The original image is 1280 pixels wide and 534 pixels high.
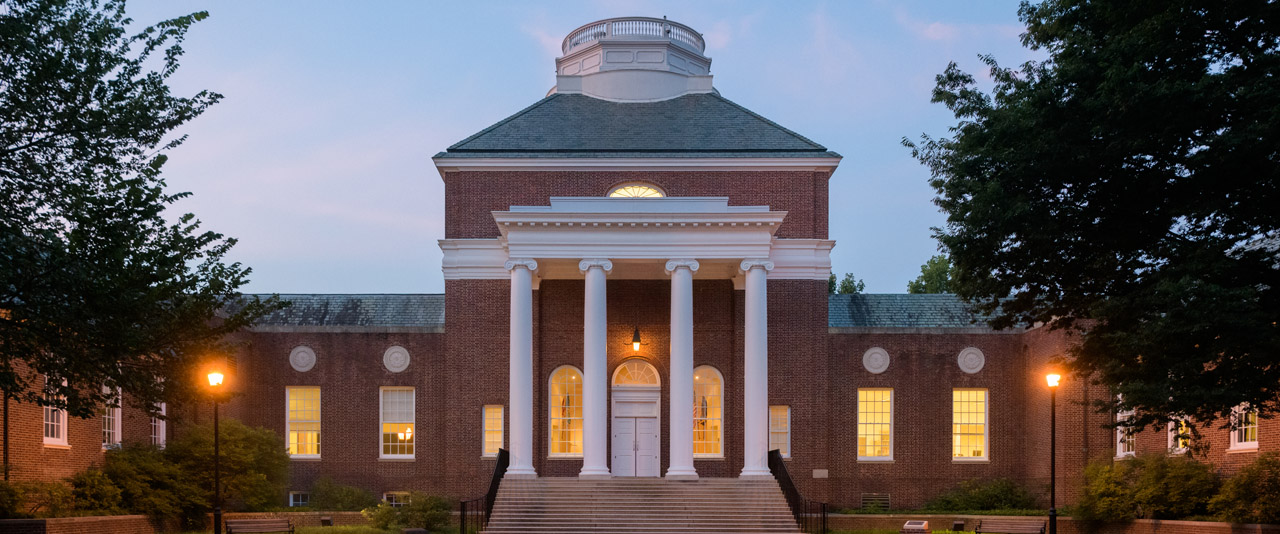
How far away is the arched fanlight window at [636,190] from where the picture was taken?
118 ft

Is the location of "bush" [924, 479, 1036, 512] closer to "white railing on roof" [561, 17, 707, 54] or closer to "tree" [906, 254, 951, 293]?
"white railing on roof" [561, 17, 707, 54]

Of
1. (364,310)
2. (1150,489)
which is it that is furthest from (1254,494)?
(364,310)

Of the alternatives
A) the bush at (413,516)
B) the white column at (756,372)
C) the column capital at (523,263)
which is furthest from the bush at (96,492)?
the white column at (756,372)

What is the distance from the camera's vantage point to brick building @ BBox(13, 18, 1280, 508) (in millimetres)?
32594

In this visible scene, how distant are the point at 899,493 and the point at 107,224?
86.0 ft

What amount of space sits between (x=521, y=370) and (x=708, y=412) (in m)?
6.28

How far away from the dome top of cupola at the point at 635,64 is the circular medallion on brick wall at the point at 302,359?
36.9 feet

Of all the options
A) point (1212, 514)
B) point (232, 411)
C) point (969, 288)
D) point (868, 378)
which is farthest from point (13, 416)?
point (1212, 514)

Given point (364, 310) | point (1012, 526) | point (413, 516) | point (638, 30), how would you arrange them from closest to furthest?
point (1012, 526) < point (413, 516) < point (638, 30) < point (364, 310)

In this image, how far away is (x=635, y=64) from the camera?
→ 39281 mm

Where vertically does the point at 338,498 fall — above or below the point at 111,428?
below

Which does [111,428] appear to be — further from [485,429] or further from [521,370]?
[521,370]

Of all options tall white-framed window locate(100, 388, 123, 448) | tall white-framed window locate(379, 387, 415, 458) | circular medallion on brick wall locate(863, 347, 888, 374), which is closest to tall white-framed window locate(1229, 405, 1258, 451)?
circular medallion on brick wall locate(863, 347, 888, 374)

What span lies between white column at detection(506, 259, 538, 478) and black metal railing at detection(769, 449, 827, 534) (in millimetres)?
6268
